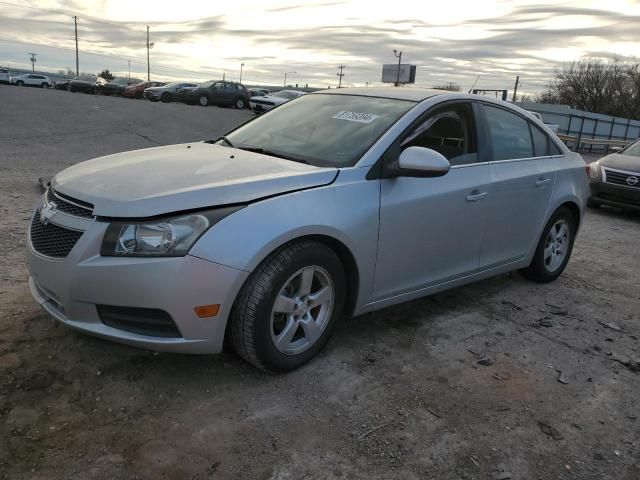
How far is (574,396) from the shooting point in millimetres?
3270

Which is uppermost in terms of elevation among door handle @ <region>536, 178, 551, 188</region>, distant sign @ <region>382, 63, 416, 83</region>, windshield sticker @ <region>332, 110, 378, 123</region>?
distant sign @ <region>382, 63, 416, 83</region>

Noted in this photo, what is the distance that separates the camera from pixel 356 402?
3.00 metres

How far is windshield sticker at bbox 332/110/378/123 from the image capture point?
3.79 meters

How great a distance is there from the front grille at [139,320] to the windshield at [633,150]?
10.2 m

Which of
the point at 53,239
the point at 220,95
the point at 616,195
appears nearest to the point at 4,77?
the point at 220,95

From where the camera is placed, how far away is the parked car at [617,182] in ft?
30.8

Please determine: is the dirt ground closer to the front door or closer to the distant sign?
the front door

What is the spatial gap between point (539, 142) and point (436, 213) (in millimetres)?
1822

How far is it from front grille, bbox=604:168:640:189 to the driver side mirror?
757cm

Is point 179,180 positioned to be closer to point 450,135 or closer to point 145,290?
point 145,290

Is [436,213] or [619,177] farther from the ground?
[436,213]

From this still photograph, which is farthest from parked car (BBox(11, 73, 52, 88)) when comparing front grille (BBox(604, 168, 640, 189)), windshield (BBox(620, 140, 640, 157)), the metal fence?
front grille (BBox(604, 168, 640, 189))

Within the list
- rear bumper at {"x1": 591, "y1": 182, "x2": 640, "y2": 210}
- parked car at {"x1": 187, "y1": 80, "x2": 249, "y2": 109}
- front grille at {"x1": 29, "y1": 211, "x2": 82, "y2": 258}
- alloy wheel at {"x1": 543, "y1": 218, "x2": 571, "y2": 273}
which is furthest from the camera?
parked car at {"x1": 187, "y1": 80, "x2": 249, "y2": 109}

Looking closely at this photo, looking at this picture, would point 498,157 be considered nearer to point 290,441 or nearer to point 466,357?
point 466,357
